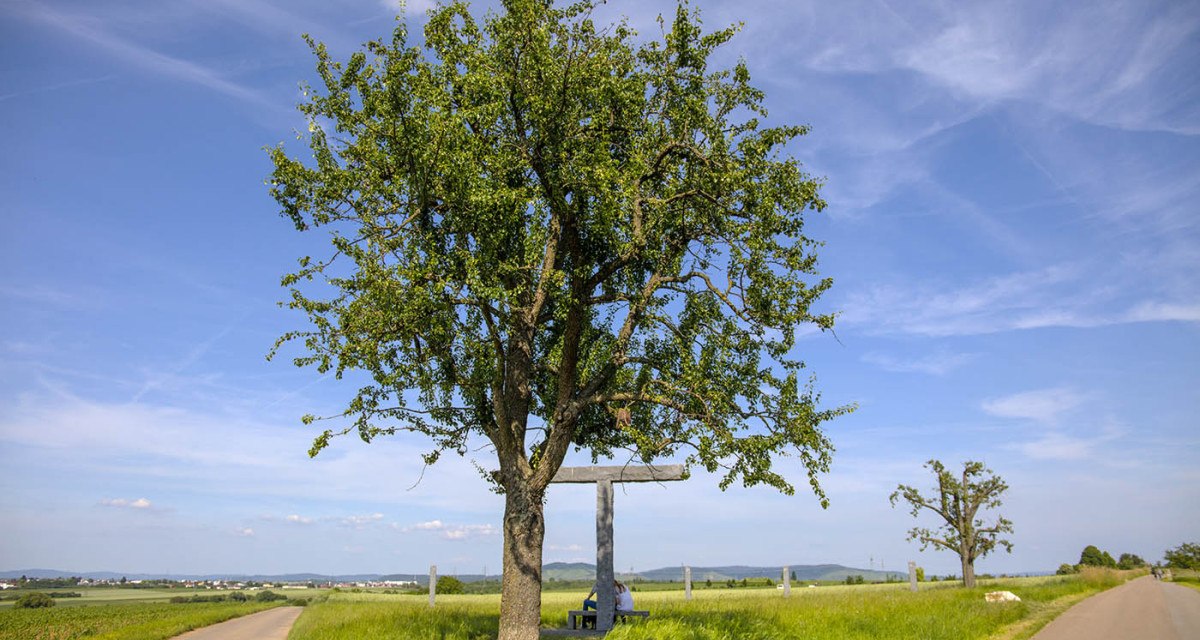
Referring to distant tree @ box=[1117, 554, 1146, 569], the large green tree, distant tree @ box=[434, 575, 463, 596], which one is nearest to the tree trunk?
the large green tree

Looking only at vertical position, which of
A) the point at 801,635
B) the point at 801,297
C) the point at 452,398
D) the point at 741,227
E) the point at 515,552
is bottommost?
the point at 801,635

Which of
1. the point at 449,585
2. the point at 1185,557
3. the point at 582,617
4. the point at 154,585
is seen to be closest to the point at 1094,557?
the point at 1185,557

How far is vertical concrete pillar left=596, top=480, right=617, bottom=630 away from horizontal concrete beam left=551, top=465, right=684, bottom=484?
0.92 feet

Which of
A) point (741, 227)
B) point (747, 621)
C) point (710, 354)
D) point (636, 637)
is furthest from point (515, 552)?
point (741, 227)

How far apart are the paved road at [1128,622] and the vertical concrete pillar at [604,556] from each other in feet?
36.8

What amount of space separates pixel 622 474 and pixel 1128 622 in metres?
17.3

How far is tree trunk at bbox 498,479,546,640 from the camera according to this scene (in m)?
12.7

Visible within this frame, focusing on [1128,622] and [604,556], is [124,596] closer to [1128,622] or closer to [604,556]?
[604,556]

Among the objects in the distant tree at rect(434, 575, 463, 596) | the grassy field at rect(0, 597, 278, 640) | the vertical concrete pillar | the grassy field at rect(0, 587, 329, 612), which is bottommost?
the grassy field at rect(0, 587, 329, 612)

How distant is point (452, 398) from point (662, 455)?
4991 millimetres

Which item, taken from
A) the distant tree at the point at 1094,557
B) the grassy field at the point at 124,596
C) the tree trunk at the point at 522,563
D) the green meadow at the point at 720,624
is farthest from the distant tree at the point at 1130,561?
the tree trunk at the point at 522,563

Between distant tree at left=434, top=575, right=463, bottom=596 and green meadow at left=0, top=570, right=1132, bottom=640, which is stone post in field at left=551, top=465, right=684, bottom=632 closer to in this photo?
green meadow at left=0, top=570, right=1132, bottom=640

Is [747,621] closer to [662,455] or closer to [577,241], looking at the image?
[662,455]

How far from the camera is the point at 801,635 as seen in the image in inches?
634
